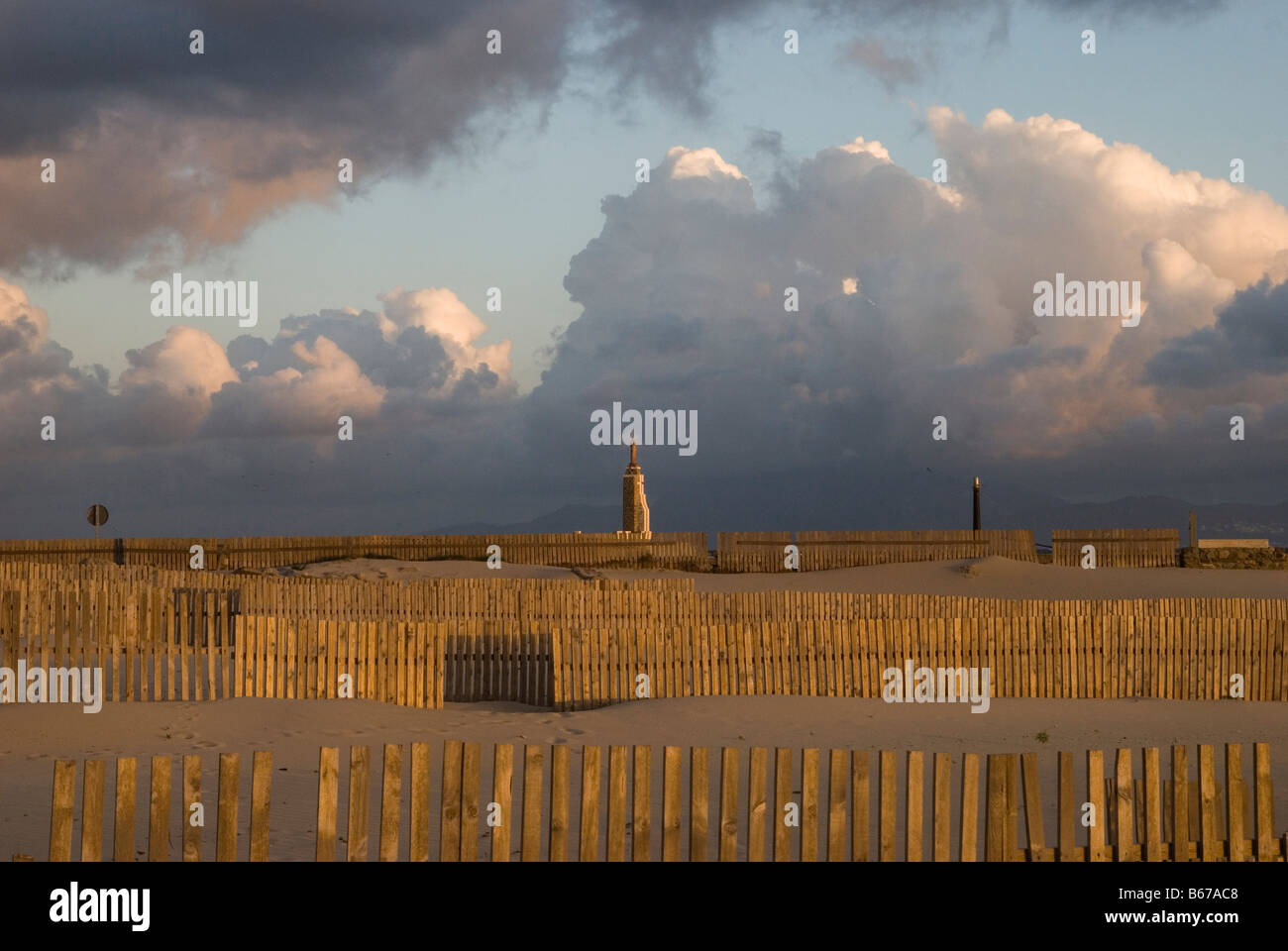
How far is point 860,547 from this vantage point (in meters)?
48.2

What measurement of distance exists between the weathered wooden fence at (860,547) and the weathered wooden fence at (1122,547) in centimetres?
115

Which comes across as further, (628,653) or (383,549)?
(383,549)

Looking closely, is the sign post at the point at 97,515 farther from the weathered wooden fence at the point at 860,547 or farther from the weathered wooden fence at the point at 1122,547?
the weathered wooden fence at the point at 1122,547

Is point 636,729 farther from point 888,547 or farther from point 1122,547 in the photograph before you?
point 1122,547

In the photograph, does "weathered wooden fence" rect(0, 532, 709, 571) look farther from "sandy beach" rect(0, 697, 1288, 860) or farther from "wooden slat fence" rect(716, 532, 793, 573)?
"sandy beach" rect(0, 697, 1288, 860)

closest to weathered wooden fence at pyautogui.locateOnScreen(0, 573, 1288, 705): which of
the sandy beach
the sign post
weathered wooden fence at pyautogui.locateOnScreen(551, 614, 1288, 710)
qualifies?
weathered wooden fence at pyautogui.locateOnScreen(551, 614, 1288, 710)

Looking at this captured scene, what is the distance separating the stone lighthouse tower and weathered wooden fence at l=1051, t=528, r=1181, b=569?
1738 centimetres

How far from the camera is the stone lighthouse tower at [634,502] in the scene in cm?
5647

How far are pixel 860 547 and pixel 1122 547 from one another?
963 cm

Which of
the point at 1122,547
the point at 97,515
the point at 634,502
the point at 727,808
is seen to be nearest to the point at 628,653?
the point at 727,808

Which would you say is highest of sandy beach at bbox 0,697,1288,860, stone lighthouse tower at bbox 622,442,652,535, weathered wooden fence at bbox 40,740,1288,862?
stone lighthouse tower at bbox 622,442,652,535

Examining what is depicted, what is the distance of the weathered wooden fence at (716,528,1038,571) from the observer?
158ft

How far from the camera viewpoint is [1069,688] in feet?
64.7

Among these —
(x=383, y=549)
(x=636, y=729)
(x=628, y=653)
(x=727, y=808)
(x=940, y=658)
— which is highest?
(x=383, y=549)
